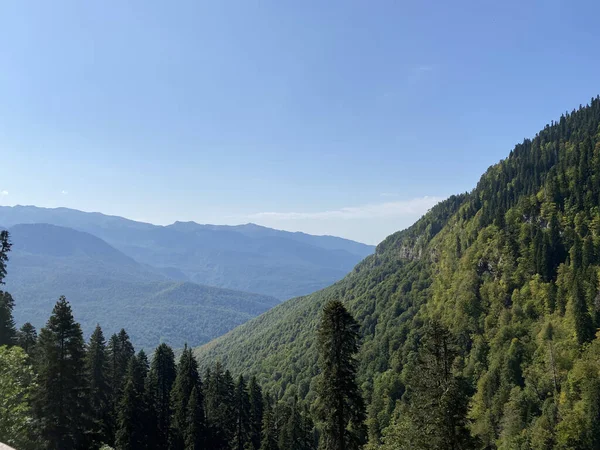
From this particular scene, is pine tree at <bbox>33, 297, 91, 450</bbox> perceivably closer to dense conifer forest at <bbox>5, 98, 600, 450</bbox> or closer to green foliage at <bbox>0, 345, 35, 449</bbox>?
dense conifer forest at <bbox>5, 98, 600, 450</bbox>

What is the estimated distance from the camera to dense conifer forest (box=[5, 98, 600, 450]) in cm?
2680

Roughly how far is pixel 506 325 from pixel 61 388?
11918 cm

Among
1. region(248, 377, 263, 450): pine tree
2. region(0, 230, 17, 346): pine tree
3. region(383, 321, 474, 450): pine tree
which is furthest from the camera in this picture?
region(248, 377, 263, 450): pine tree

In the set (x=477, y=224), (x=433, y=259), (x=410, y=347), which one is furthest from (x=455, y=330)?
(x=433, y=259)

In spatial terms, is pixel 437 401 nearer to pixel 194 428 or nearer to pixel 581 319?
pixel 194 428

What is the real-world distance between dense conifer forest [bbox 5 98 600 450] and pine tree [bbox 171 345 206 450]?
19 cm

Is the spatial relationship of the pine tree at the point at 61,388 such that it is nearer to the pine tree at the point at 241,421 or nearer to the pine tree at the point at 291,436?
the pine tree at the point at 241,421

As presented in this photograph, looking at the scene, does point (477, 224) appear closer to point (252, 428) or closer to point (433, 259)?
point (433, 259)

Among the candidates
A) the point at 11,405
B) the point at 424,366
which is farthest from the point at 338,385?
the point at 11,405

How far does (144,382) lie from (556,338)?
9860cm

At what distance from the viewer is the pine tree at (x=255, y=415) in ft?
201

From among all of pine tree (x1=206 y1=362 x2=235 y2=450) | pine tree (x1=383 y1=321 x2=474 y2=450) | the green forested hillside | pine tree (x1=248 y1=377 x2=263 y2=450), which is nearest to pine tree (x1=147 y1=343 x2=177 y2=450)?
pine tree (x1=206 y1=362 x2=235 y2=450)

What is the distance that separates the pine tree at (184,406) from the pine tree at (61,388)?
19.8 m

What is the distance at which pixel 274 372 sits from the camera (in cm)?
19412
